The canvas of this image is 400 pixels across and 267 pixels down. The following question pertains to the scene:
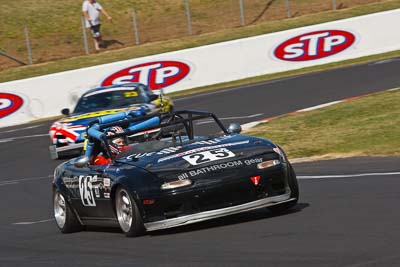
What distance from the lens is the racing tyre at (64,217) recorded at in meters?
11.5

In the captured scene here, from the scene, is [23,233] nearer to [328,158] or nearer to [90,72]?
[328,158]

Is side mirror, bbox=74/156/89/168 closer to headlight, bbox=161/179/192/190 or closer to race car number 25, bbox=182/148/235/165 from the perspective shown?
race car number 25, bbox=182/148/235/165

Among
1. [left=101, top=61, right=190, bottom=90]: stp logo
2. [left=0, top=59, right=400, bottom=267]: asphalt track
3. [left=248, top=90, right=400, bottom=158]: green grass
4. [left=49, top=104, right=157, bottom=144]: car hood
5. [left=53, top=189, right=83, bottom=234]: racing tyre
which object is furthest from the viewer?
[left=101, top=61, right=190, bottom=90]: stp logo

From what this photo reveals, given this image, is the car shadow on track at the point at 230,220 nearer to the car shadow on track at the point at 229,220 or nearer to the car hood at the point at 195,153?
the car shadow on track at the point at 229,220

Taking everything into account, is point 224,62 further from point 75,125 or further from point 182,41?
point 75,125

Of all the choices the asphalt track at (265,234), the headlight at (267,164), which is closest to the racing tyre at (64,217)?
the asphalt track at (265,234)

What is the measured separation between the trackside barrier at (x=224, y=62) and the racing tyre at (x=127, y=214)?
2181cm

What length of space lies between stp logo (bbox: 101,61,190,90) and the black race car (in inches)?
855

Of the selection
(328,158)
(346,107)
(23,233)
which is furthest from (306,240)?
(346,107)

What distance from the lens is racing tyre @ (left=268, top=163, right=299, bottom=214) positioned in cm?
1012

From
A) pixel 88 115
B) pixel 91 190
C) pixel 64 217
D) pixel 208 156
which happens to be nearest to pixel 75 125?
pixel 88 115

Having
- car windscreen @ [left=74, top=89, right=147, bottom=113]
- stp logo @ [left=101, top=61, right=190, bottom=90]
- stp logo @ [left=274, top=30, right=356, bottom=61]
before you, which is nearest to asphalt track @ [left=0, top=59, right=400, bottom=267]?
car windscreen @ [left=74, top=89, right=147, bottom=113]

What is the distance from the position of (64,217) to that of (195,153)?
2.28 metres

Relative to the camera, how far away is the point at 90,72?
32406 millimetres
